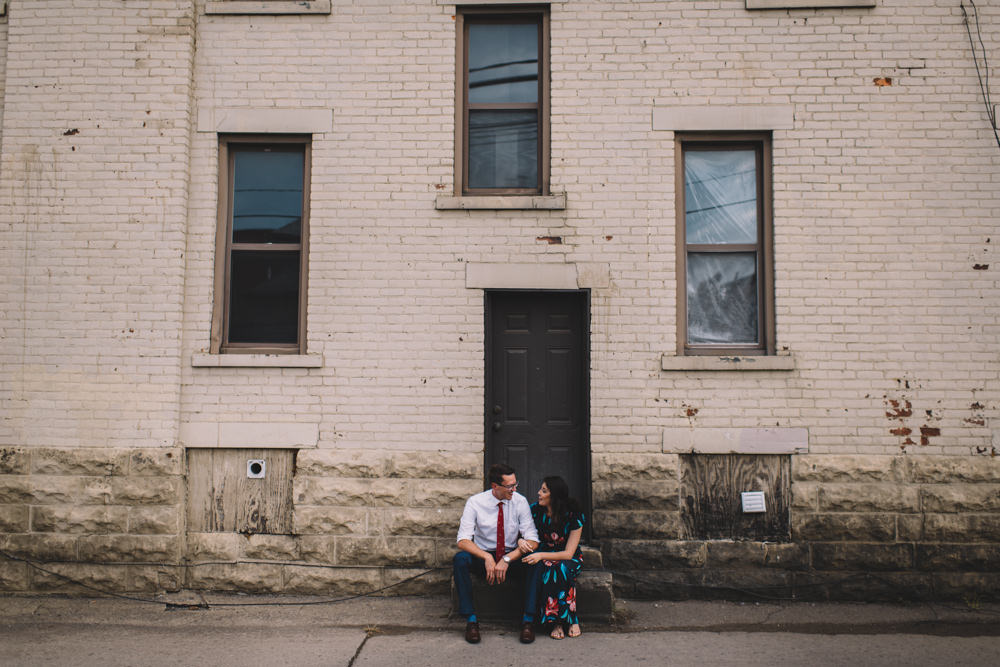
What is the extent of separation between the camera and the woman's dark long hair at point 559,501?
5590 mm

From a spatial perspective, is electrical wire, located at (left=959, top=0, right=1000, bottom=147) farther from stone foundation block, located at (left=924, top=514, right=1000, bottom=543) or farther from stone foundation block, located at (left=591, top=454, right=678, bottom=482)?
stone foundation block, located at (left=591, top=454, right=678, bottom=482)

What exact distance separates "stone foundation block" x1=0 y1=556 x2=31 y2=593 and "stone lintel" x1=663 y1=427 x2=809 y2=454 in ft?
18.4

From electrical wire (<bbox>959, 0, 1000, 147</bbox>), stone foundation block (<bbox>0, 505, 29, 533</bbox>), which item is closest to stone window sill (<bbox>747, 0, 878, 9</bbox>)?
electrical wire (<bbox>959, 0, 1000, 147</bbox>)

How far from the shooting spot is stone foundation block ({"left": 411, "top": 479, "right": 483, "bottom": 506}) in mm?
6395

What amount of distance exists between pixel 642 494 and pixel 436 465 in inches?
71.2

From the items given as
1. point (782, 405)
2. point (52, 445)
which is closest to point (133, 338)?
point (52, 445)

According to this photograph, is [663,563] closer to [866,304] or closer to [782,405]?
[782,405]

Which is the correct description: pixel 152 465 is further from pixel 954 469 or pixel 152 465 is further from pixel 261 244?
pixel 954 469

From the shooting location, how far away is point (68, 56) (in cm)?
663

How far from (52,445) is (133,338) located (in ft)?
3.81

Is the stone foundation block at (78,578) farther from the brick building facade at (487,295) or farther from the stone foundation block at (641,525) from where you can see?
the stone foundation block at (641,525)

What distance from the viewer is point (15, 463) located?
638 cm

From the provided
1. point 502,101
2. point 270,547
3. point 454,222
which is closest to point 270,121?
point 454,222

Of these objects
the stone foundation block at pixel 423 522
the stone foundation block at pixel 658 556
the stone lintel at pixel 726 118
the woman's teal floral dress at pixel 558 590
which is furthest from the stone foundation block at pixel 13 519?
the stone lintel at pixel 726 118
